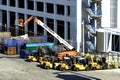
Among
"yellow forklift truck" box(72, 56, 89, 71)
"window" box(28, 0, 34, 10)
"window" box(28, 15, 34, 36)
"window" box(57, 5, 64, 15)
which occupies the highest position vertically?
"window" box(28, 0, 34, 10)

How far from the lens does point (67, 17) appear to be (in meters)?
78.3

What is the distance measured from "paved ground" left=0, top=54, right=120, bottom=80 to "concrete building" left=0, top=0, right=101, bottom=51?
11.9 m

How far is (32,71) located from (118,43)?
655 inches

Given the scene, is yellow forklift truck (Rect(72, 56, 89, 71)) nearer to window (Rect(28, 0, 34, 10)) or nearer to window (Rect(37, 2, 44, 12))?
window (Rect(37, 2, 44, 12))

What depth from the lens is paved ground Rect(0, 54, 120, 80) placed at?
56.3 metres

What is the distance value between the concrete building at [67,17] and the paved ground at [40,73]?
11.9 metres

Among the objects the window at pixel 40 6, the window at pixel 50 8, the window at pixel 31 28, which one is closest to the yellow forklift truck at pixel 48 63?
the window at pixel 50 8

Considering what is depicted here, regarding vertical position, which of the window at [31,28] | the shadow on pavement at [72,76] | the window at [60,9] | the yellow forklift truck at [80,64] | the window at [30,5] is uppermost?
the window at [30,5]

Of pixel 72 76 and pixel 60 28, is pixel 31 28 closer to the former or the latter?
pixel 60 28

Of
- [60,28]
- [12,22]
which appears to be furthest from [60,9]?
[12,22]

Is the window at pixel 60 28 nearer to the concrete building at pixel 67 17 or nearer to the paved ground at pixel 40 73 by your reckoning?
the concrete building at pixel 67 17

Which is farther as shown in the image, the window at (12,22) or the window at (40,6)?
Result: the window at (12,22)

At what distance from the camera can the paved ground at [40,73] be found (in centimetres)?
5634

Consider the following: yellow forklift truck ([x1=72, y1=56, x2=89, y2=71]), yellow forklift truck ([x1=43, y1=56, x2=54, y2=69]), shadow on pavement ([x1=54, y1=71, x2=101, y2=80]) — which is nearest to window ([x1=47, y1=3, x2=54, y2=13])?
yellow forklift truck ([x1=43, y1=56, x2=54, y2=69])
